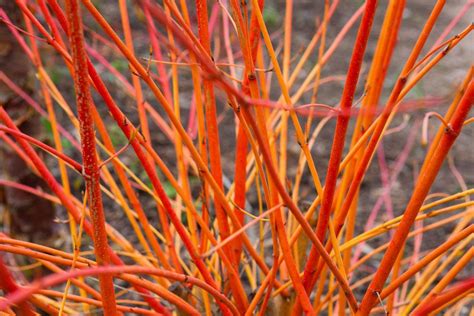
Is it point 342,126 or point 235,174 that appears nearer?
point 342,126

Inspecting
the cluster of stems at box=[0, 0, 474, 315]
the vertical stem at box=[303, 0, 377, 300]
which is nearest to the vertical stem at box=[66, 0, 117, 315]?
the cluster of stems at box=[0, 0, 474, 315]

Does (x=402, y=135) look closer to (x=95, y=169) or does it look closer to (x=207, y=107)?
(x=207, y=107)

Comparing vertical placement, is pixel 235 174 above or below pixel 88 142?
below

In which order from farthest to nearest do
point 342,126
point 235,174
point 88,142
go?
point 235,174 < point 342,126 < point 88,142

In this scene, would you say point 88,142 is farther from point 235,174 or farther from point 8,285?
point 235,174

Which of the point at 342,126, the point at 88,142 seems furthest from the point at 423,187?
the point at 88,142

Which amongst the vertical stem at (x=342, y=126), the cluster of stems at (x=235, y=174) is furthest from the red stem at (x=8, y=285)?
the vertical stem at (x=342, y=126)

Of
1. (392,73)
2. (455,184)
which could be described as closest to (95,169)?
(455,184)

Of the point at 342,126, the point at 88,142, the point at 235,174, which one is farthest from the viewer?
the point at 235,174
